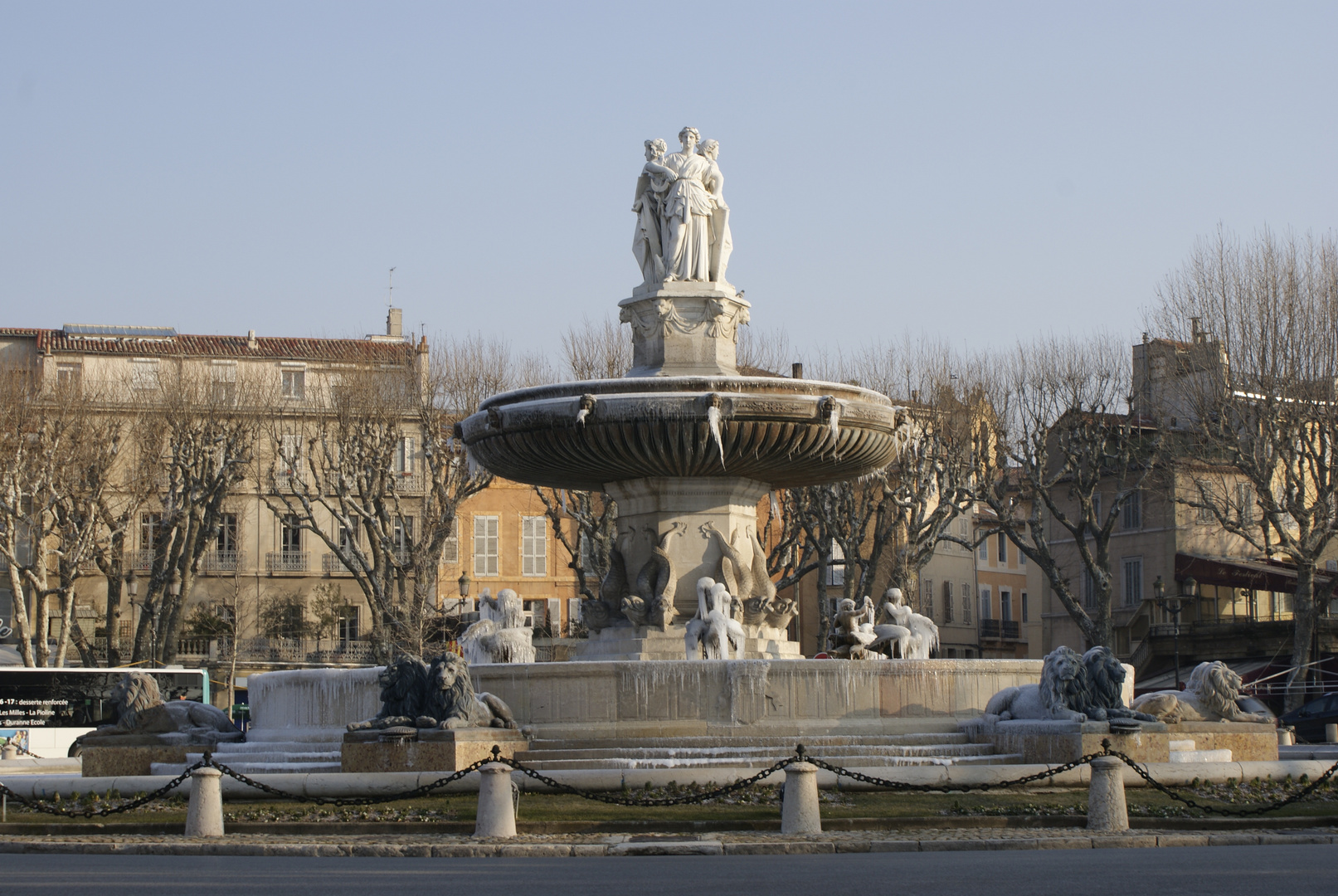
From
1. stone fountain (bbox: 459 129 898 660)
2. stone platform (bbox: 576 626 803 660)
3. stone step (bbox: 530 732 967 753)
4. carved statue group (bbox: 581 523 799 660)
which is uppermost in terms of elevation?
stone fountain (bbox: 459 129 898 660)

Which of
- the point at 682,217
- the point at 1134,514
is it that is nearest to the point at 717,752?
the point at 682,217

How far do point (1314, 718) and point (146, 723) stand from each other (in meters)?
22.7

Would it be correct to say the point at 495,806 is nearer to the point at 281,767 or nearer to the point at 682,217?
the point at 281,767

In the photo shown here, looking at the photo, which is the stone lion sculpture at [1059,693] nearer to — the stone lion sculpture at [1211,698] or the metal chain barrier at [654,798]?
the metal chain barrier at [654,798]

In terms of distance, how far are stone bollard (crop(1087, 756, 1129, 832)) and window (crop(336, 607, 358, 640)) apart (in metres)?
44.0

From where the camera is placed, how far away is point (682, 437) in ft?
56.4

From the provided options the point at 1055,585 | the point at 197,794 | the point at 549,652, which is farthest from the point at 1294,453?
the point at 197,794

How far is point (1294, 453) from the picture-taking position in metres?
31.8

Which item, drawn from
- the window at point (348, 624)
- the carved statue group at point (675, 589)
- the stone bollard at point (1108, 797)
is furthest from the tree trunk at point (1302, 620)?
the window at point (348, 624)

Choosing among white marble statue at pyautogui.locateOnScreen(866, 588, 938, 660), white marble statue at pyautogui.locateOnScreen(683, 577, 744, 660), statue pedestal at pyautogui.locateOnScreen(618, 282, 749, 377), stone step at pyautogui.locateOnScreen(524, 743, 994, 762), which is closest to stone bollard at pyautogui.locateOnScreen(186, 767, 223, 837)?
stone step at pyautogui.locateOnScreen(524, 743, 994, 762)

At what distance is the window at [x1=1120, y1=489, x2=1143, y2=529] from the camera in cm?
5347

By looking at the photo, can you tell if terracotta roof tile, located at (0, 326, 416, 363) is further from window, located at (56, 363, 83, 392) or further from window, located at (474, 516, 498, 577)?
window, located at (474, 516, 498, 577)

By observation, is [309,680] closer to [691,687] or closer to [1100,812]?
[691,687]

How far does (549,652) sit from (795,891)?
606 inches
